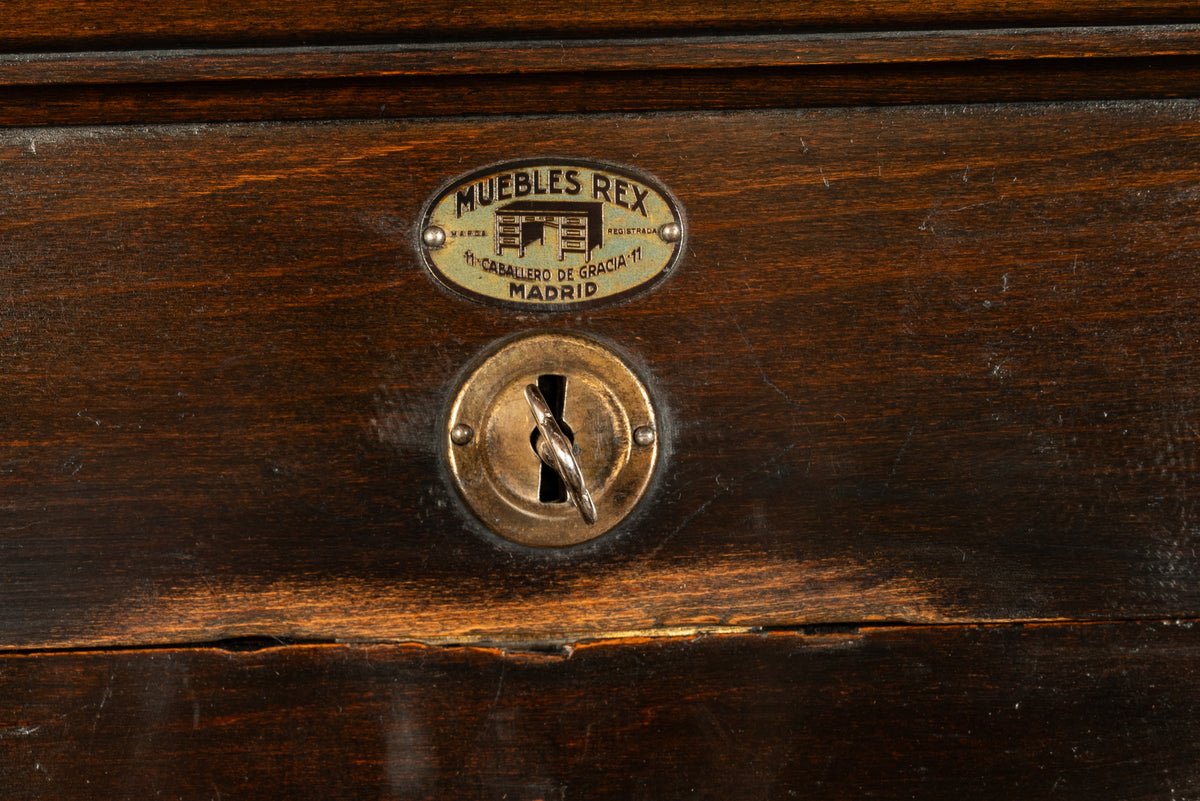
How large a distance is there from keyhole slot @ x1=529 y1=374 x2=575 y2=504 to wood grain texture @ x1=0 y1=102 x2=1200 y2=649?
0.04 metres

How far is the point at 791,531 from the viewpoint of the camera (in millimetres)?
672

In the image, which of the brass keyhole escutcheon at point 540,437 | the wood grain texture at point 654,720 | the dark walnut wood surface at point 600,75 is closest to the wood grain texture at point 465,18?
the dark walnut wood surface at point 600,75

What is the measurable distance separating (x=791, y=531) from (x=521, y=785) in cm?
26

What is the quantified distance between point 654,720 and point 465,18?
50 cm

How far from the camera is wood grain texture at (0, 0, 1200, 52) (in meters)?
0.62

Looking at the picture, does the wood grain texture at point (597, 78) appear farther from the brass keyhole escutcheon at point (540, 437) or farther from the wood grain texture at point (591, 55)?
the brass keyhole escutcheon at point (540, 437)

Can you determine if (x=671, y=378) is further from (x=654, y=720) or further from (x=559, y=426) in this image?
(x=654, y=720)

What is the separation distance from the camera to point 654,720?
671mm

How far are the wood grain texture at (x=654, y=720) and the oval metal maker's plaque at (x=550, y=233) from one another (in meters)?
0.26

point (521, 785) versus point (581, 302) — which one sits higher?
point (581, 302)

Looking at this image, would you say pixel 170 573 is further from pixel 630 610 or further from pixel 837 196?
pixel 837 196

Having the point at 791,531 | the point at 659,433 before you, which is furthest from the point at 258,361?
the point at 791,531

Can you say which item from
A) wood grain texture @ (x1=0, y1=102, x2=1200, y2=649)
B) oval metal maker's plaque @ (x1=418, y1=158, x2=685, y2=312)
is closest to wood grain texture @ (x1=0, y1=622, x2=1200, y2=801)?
wood grain texture @ (x1=0, y1=102, x2=1200, y2=649)

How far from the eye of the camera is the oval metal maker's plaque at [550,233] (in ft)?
2.12
